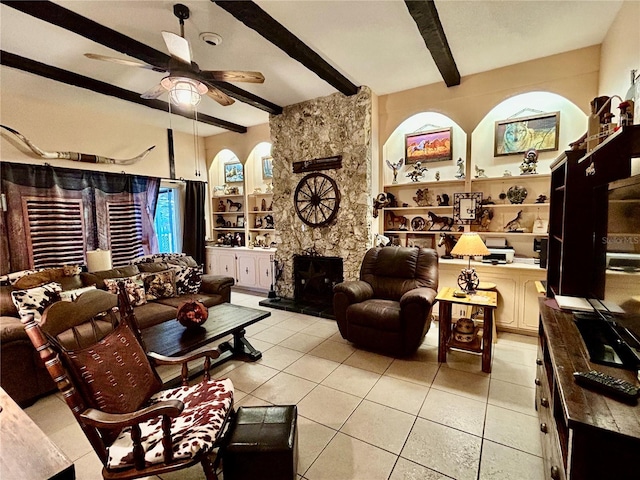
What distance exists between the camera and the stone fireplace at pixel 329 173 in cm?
424

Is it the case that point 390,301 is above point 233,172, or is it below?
below

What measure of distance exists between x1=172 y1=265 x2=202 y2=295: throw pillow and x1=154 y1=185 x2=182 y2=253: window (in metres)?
1.90

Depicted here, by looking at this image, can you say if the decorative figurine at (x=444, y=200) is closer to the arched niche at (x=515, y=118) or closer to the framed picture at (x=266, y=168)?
the arched niche at (x=515, y=118)

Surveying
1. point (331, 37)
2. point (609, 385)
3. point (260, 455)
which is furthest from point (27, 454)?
point (331, 37)

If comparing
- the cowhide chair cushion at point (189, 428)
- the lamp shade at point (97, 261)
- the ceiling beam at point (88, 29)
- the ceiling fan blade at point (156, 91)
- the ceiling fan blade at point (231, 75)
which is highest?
the ceiling beam at point (88, 29)

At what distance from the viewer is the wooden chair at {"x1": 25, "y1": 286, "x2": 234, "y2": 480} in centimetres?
130

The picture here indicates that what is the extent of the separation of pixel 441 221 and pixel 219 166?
182 inches

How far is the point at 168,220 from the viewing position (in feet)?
18.9

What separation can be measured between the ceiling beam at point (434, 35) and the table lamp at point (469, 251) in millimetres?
1812

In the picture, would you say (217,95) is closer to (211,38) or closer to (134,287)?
(211,38)

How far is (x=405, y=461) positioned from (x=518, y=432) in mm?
831

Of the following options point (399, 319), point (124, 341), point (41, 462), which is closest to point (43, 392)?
point (124, 341)

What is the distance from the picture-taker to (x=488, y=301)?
2.73m

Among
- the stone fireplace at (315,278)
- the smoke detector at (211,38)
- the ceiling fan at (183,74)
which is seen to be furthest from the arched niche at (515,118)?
the smoke detector at (211,38)
